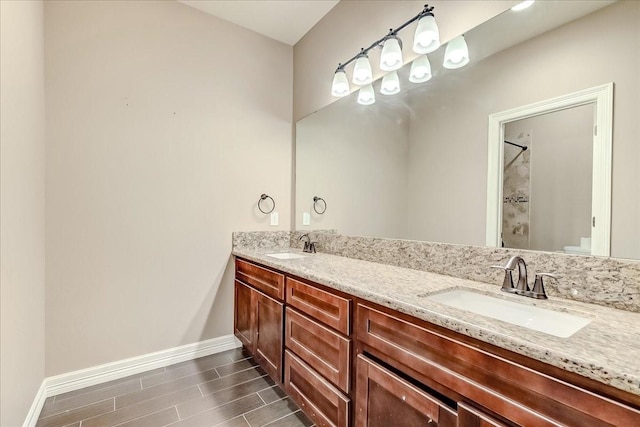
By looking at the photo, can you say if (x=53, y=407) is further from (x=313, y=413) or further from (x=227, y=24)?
(x=227, y=24)

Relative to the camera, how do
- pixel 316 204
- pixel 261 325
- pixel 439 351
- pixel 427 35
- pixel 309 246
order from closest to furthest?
1. pixel 439 351
2. pixel 427 35
3. pixel 261 325
4. pixel 309 246
5. pixel 316 204

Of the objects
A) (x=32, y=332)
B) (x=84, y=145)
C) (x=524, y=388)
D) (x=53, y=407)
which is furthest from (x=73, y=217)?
(x=524, y=388)

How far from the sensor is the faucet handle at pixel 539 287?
1.10 metres

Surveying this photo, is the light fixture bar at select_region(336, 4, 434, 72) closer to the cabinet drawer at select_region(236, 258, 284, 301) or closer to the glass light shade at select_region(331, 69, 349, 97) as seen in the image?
the glass light shade at select_region(331, 69, 349, 97)

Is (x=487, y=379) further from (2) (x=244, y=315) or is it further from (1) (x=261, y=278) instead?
(2) (x=244, y=315)

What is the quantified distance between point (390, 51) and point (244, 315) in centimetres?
206

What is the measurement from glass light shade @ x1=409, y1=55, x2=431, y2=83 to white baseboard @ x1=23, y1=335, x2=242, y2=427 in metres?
2.41

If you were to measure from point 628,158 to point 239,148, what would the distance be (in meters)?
2.33

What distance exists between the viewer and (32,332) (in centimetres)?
156

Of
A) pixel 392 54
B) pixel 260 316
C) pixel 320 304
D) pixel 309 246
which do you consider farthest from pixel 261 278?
pixel 392 54

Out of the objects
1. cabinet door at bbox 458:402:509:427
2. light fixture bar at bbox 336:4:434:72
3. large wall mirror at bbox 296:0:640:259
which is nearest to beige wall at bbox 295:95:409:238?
large wall mirror at bbox 296:0:640:259

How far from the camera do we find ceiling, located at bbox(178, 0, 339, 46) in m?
2.19

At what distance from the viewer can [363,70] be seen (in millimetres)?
1931

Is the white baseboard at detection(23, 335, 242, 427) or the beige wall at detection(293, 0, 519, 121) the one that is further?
the white baseboard at detection(23, 335, 242, 427)
